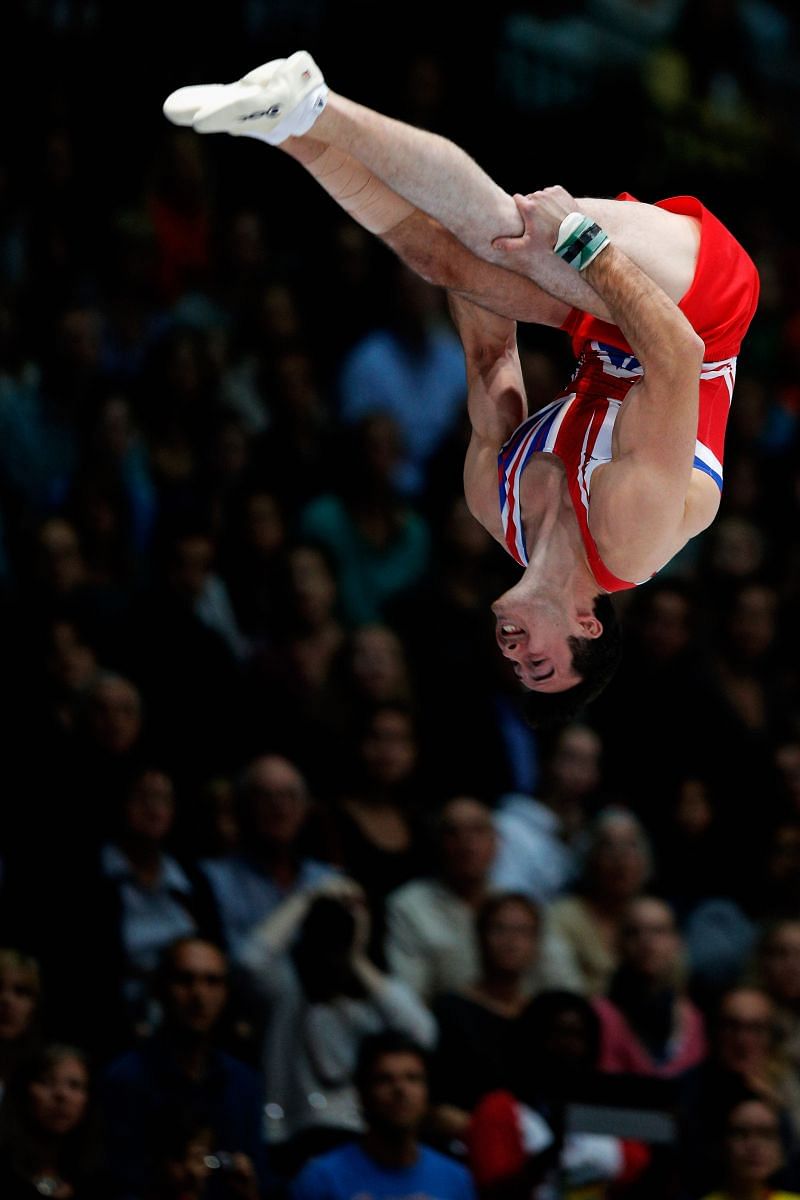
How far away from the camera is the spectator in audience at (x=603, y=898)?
27.7 ft

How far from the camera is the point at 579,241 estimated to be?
5289 mm

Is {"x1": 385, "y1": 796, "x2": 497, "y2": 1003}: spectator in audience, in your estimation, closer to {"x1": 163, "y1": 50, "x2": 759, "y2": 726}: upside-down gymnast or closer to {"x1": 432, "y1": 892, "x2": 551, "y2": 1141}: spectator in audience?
{"x1": 432, "y1": 892, "x2": 551, "y2": 1141}: spectator in audience

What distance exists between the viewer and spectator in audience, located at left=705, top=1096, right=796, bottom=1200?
7395 mm

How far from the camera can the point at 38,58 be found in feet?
33.6

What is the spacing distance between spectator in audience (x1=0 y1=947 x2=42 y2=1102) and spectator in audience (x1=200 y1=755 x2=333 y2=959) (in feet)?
3.28

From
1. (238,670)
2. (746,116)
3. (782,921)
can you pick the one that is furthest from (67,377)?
(746,116)

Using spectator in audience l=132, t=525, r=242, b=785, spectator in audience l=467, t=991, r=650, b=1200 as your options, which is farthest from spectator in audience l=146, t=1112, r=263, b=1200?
spectator in audience l=132, t=525, r=242, b=785

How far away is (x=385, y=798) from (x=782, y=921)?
1.91 metres

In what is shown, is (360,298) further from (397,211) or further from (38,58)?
(397,211)

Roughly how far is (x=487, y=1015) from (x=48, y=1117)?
177 cm

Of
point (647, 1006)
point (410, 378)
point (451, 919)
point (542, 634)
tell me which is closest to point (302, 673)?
point (451, 919)

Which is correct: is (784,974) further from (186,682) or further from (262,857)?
(186,682)

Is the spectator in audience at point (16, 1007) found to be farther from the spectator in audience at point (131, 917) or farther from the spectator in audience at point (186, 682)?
the spectator in audience at point (186, 682)

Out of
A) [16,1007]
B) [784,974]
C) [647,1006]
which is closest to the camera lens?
[16,1007]
